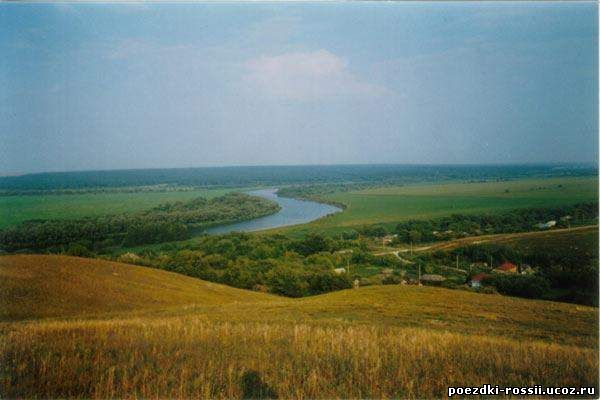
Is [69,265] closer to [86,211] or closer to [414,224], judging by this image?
[86,211]

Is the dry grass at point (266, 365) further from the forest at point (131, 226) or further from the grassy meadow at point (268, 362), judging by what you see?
the forest at point (131, 226)

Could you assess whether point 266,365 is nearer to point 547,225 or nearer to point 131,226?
point 547,225

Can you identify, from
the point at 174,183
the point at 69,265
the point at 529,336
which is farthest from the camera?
the point at 174,183

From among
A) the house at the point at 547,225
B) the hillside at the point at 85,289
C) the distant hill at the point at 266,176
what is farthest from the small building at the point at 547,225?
the hillside at the point at 85,289

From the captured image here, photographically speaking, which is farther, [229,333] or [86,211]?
[86,211]

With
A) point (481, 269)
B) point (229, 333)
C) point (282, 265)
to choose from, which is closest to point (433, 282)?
point (481, 269)

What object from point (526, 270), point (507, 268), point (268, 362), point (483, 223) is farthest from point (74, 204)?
point (483, 223)

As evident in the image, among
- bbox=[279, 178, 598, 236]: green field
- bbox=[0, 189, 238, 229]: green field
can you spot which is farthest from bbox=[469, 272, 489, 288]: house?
bbox=[0, 189, 238, 229]: green field
